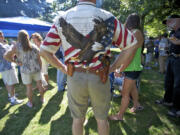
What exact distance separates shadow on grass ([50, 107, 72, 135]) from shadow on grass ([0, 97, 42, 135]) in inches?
22.1

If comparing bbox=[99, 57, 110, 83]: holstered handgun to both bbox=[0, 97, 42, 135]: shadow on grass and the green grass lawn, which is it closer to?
the green grass lawn

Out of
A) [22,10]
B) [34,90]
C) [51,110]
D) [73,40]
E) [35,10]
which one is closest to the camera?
[73,40]

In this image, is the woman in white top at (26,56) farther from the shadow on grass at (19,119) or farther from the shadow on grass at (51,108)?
the shadow on grass at (51,108)

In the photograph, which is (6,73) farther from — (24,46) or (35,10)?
(35,10)

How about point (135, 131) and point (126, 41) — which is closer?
point (126, 41)

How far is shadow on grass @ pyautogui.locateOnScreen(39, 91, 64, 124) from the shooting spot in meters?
2.84

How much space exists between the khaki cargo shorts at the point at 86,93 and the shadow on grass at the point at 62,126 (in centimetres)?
116

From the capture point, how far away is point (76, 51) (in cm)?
128

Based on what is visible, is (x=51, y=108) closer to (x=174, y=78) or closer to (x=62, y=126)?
(x=62, y=126)

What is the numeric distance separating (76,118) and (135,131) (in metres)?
1.42

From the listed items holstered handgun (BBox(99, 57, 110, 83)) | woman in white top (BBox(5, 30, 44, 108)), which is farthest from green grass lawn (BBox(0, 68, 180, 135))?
holstered handgun (BBox(99, 57, 110, 83))

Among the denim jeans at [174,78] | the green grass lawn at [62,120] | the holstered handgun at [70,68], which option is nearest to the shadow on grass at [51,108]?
the green grass lawn at [62,120]

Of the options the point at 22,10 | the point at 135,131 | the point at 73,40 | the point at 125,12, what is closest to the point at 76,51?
the point at 73,40

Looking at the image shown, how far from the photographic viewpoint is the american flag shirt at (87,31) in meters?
1.20
